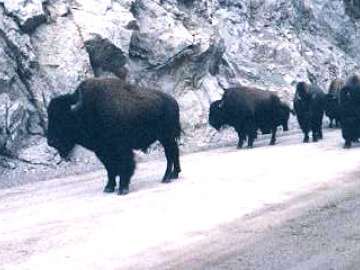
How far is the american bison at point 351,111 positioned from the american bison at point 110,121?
6.23 m

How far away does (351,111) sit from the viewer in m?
17.7

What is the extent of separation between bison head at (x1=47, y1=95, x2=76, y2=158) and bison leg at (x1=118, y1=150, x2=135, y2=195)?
3.51ft

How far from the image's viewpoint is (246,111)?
20672mm

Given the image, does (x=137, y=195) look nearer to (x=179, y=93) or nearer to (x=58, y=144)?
(x=58, y=144)

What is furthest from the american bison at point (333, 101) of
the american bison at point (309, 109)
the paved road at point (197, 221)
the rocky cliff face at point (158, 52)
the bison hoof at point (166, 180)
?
the bison hoof at point (166, 180)

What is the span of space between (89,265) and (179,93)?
56.5 feet

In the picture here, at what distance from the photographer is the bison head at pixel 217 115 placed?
69.9ft

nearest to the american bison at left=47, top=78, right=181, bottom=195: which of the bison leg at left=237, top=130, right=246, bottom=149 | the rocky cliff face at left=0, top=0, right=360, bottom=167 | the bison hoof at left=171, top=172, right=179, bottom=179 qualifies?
the bison hoof at left=171, top=172, right=179, bottom=179

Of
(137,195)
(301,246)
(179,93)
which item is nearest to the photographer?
(301,246)

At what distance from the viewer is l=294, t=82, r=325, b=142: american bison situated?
20297 mm

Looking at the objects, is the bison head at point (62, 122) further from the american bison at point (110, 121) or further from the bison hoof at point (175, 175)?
the bison hoof at point (175, 175)

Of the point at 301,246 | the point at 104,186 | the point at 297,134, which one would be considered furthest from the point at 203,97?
the point at 301,246

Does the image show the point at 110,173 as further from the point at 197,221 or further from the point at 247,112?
the point at 247,112

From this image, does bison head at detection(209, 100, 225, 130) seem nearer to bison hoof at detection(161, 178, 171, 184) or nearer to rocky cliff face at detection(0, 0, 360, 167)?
rocky cliff face at detection(0, 0, 360, 167)
